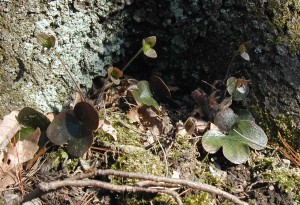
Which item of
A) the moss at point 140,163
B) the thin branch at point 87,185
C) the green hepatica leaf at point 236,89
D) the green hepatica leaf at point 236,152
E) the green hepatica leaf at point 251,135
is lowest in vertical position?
the moss at point 140,163

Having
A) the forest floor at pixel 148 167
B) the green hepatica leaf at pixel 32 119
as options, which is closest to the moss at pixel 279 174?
the forest floor at pixel 148 167

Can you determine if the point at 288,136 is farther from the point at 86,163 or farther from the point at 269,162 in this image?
the point at 86,163

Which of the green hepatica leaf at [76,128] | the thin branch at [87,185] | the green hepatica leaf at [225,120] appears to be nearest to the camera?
the thin branch at [87,185]

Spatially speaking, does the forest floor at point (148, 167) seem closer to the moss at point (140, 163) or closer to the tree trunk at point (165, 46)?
the moss at point (140, 163)

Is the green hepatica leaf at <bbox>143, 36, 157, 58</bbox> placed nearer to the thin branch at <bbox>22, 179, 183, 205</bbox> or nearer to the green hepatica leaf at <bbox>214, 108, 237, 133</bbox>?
the green hepatica leaf at <bbox>214, 108, 237, 133</bbox>

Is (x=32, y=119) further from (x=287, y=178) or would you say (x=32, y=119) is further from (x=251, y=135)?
(x=287, y=178)

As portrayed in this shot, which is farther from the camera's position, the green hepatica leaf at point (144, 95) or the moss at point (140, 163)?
the green hepatica leaf at point (144, 95)

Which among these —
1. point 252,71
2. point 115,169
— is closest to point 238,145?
point 252,71

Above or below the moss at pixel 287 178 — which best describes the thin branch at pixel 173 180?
above
